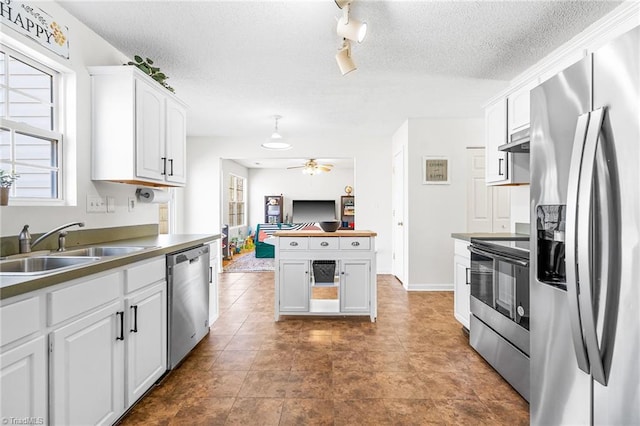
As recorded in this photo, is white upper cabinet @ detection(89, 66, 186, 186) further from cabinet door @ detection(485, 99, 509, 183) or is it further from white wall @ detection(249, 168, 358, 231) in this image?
white wall @ detection(249, 168, 358, 231)

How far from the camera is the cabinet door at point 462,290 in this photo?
287 cm

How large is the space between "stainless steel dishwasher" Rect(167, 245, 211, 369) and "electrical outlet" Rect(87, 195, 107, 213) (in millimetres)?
732

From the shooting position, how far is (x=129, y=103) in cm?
232

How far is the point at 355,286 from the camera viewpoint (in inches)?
130

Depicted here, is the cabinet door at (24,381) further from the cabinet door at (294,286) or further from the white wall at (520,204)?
the white wall at (520,204)

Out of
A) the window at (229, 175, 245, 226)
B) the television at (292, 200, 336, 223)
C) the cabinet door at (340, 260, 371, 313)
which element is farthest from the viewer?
the television at (292, 200, 336, 223)

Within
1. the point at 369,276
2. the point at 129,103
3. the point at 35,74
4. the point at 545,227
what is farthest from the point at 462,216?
the point at 35,74

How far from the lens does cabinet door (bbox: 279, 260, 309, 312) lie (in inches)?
131

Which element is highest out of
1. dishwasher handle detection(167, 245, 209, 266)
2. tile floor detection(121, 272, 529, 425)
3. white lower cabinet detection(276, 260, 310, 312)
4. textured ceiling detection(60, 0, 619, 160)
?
textured ceiling detection(60, 0, 619, 160)

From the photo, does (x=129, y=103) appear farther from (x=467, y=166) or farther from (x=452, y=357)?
(x=467, y=166)

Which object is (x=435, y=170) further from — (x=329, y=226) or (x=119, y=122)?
(x=119, y=122)

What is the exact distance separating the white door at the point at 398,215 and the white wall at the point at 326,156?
190 millimetres

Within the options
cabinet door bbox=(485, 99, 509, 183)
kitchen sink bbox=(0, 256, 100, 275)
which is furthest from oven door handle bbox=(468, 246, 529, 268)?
kitchen sink bbox=(0, 256, 100, 275)

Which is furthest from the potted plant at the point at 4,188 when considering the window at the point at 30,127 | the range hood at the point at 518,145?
the range hood at the point at 518,145
